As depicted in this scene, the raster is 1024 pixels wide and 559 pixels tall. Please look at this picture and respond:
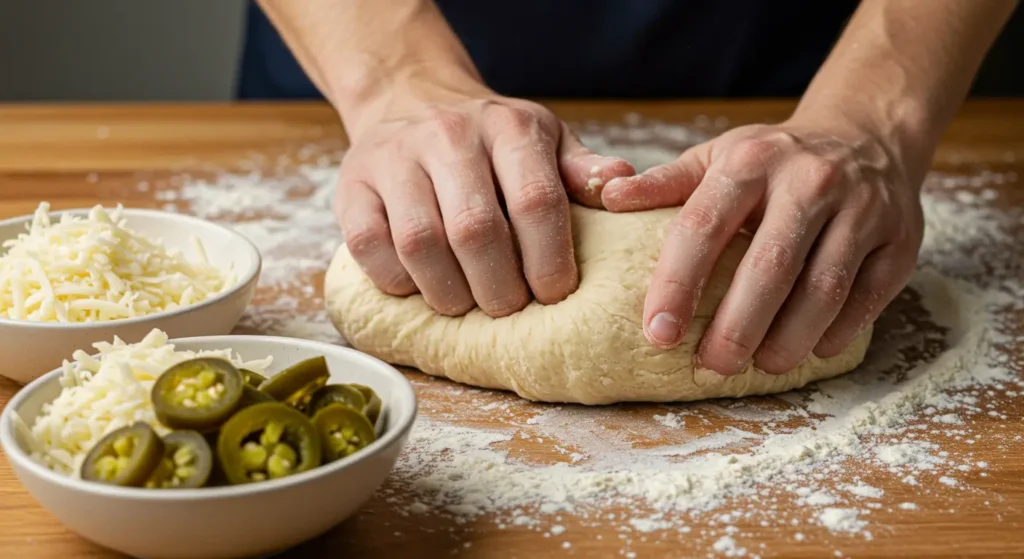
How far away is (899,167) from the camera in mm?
1733

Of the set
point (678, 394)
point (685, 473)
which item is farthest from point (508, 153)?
point (685, 473)

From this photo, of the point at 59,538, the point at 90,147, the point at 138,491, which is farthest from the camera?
the point at 90,147

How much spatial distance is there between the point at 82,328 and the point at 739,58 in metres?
1.94

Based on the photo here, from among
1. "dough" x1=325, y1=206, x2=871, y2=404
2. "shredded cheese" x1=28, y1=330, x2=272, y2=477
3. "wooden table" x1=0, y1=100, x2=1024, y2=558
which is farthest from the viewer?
"dough" x1=325, y1=206, x2=871, y2=404

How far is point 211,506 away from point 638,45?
200cm

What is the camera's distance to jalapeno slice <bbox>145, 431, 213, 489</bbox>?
1.02m

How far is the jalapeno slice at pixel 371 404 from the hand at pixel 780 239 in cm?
45

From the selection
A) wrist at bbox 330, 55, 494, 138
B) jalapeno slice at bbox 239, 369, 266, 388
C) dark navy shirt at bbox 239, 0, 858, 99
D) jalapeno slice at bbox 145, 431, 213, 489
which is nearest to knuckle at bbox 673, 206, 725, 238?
wrist at bbox 330, 55, 494, 138

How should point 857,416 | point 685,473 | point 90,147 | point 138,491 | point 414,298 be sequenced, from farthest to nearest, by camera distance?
point 90,147 → point 414,298 → point 857,416 → point 685,473 → point 138,491

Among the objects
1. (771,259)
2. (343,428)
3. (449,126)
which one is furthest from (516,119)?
(343,428)

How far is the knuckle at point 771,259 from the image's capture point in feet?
4.90

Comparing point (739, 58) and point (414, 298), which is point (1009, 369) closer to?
point (414, 298)

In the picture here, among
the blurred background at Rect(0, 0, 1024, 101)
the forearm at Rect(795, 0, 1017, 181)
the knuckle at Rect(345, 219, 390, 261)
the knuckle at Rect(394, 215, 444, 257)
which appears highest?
the forearm at Rect(795, 0, 1017, 181)

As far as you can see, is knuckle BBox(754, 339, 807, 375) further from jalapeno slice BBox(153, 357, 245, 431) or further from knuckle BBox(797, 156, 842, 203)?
jalapeno slice BBox(153, 357, 245, 431)
